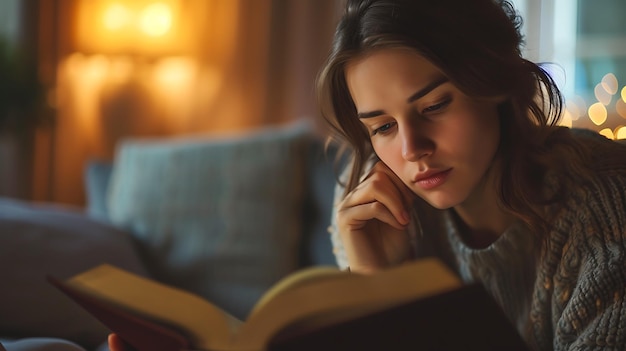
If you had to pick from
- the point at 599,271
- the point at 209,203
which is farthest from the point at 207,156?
the point at 599,271

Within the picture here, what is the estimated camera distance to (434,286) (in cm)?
78

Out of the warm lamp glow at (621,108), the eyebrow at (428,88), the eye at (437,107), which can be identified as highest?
the eyebrow at (428,88)

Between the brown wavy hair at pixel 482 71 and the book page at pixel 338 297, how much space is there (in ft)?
1.19

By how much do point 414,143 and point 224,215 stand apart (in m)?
1.16

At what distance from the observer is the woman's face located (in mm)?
1063

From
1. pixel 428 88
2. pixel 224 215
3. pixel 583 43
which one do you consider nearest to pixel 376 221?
pixel 428 88

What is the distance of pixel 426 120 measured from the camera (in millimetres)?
1084

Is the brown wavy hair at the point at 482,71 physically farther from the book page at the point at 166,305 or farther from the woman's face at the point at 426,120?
the book page at the point at 166,305

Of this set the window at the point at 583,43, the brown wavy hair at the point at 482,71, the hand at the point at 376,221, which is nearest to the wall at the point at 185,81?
the window at the point at 583,43

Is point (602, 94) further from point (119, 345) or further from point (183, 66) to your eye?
point (119, 345)

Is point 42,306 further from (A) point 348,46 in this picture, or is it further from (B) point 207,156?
(A) point 348,46

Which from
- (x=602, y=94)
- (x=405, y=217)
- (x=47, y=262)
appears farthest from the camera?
(x=602, y=94)

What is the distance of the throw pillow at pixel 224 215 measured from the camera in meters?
2.11

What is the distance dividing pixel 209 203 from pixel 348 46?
1.15 m
